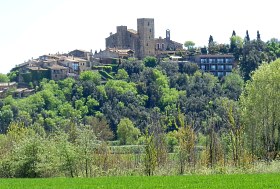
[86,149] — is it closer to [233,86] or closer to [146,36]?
[233,86]

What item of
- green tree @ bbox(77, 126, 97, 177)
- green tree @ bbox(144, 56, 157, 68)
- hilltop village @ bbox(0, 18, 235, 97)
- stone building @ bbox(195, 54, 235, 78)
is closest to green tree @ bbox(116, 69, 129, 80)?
hilltop village @ bbox(0, 18, 235, 97)

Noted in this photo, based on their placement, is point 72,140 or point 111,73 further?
point 111,73

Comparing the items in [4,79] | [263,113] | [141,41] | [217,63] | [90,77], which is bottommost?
[263,113]

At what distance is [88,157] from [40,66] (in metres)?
84.1

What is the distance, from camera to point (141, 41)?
5610 inches

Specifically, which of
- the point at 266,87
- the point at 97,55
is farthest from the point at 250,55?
the point at 266,87

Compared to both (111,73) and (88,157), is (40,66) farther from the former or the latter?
(88,157)

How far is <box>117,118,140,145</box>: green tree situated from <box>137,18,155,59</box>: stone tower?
4778 cm

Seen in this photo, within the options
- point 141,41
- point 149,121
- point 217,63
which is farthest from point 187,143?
point 141,41

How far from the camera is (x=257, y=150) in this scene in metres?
47.5

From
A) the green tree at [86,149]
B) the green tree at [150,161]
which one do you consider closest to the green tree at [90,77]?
the green tree at [86,149]

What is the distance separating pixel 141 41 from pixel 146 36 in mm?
2173

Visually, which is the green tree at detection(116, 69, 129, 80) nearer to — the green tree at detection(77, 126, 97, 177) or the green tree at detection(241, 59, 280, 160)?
the green tree at detection(241, 59, 280, 160)

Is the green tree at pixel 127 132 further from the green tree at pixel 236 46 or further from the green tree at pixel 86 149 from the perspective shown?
the green tree at pixel 86 149
